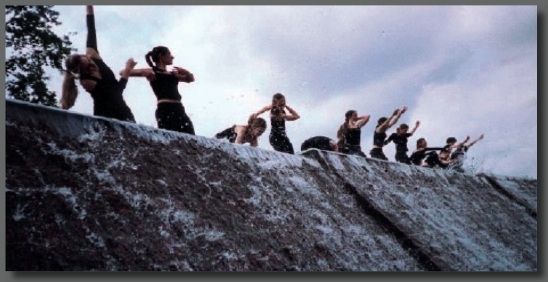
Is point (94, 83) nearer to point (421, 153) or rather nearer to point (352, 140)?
point (352, 140)

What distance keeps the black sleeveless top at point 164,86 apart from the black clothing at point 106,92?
11.3 inches

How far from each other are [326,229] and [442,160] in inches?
205

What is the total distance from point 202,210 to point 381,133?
440 centimetres

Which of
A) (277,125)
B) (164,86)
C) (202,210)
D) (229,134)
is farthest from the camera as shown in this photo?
(277,125)

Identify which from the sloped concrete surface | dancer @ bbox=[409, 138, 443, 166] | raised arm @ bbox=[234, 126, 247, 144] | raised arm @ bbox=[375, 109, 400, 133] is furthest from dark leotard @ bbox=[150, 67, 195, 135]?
dancer @ bbox=[409, 138, 443, 166]

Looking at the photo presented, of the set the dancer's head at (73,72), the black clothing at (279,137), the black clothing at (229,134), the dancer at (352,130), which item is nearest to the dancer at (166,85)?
the dancer's head at (73,72)

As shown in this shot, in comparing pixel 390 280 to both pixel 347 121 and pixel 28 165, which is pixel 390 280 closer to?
pixel 28 165

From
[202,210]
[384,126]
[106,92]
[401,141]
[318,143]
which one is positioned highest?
[384,126]

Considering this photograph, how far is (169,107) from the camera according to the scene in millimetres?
3035

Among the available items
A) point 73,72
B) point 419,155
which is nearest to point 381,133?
point 419,155

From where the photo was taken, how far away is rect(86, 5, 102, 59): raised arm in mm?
2750

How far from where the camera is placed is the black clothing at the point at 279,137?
14.4ft

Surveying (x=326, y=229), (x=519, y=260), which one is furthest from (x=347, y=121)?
(x=326, y=229)

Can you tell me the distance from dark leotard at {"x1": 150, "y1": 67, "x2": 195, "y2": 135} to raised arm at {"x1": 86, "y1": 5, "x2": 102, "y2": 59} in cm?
41
